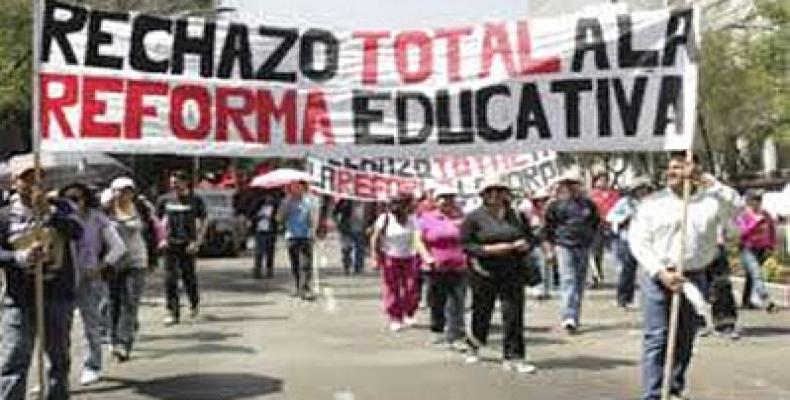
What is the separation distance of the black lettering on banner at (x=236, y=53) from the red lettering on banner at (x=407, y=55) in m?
1.03

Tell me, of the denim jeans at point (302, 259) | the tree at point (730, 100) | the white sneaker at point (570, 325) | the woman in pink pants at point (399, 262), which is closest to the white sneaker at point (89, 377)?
the woman in pink pants at point (399, 262)

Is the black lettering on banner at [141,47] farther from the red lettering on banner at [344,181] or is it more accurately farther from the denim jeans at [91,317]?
the red lettering on banner at [344,181]

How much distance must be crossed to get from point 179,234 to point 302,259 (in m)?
5.08

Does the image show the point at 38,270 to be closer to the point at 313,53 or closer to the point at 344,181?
the point at 313,53

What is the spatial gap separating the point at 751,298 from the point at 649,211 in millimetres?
9947

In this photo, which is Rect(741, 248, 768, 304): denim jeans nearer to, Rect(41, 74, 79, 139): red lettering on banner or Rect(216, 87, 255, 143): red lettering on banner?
Rect(216, 87, 255, 143): red lettering on banner

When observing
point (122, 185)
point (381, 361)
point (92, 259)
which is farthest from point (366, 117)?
point (122, 185)

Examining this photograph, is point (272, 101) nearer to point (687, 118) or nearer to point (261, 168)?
point (687, 118)

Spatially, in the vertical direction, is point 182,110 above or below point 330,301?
above

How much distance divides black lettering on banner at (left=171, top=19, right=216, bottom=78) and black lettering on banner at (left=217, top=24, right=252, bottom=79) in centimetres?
8

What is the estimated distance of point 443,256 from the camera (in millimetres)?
16562

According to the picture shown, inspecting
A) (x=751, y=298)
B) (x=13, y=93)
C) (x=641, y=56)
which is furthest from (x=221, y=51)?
(x=13, y=93)

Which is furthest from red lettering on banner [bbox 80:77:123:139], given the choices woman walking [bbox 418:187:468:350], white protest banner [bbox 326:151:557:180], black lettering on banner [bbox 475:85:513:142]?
white protest banner [bbox 326:151:557:180]

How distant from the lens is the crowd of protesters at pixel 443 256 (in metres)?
11.0
